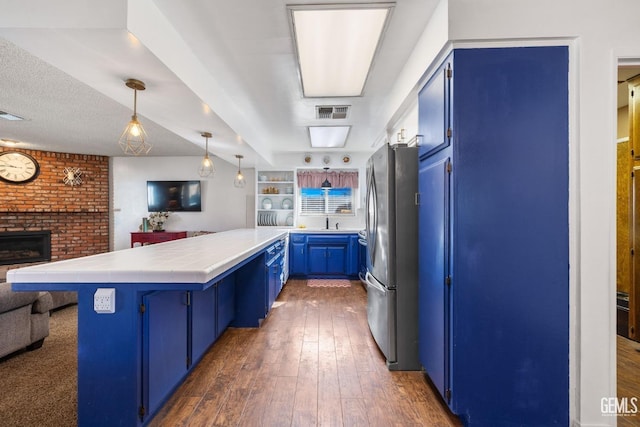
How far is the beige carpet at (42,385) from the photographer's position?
1.71 metres

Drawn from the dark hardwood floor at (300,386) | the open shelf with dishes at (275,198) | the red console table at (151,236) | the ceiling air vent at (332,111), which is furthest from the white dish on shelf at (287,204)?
the dark hardwood floor at (300,386)

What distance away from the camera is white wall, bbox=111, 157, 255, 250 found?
6293 mm

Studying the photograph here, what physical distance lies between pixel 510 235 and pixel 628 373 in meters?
1.81

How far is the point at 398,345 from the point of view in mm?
2268

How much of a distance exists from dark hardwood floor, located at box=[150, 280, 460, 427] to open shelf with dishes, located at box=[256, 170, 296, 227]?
339cm

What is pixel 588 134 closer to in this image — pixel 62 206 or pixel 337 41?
pixel 337 41

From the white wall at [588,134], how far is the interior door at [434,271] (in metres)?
0.67

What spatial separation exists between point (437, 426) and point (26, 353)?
3412 mm

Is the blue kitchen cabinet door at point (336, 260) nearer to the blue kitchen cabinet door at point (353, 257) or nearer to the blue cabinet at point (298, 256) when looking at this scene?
the blue kitchen cabinet door at point (353, 257)

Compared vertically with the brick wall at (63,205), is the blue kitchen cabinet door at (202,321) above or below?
below

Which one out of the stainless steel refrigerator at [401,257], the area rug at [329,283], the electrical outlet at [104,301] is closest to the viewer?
the electrical outlet at [104,301]

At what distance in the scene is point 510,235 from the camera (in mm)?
1598

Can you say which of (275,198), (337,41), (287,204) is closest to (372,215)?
(337,41)

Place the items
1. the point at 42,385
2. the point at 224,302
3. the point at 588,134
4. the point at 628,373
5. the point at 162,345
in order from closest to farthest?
the point at 588,134 → the point at 162,345 → the point at 42,385 → the point at 628,373 → the point at 224,302
